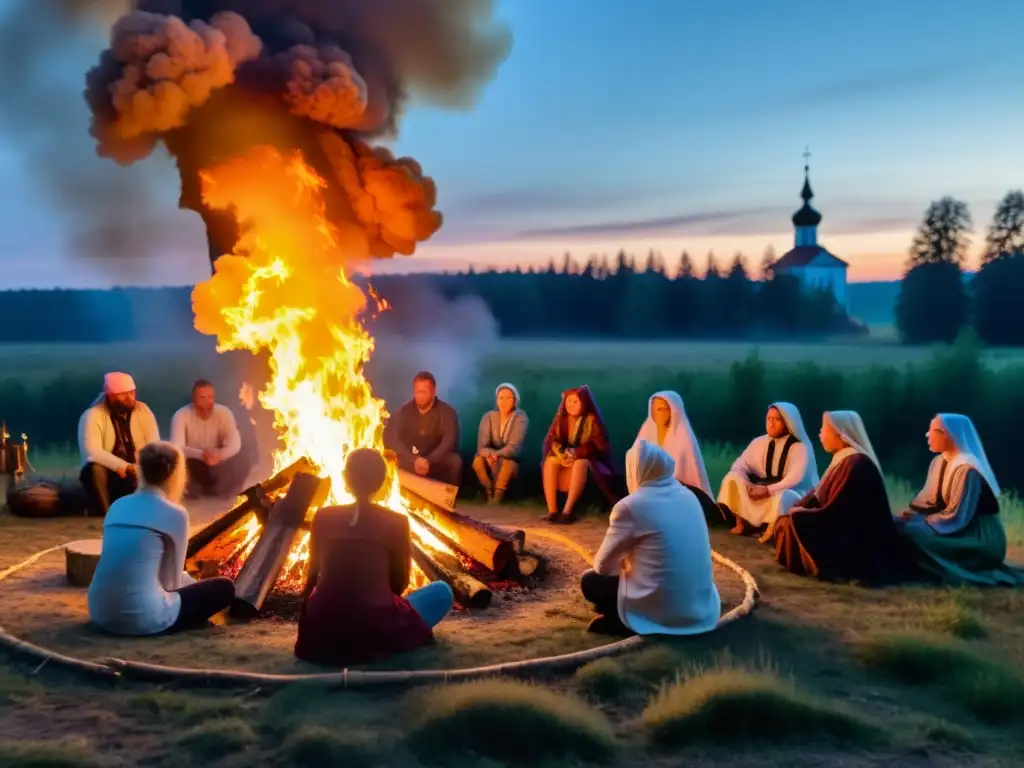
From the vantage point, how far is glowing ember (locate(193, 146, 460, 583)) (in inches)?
369

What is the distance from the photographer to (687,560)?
6277mm

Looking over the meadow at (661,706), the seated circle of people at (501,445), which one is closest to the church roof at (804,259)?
the seated circle of people at (501,445)

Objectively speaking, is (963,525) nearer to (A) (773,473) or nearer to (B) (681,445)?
(A) (773,473)

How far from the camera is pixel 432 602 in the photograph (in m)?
6.39

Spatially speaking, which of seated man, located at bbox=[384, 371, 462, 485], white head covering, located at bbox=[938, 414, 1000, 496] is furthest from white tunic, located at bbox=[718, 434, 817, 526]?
seated man, located at bbox=[384, 371, 462, 485]

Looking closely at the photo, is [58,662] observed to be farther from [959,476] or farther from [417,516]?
[959,476]

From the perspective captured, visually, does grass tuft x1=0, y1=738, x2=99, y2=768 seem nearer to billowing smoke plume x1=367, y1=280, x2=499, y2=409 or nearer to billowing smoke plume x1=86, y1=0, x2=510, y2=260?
billowing smoke plume x1=86, y1=0, x2=510, y2=260

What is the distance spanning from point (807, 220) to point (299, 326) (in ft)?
37.5

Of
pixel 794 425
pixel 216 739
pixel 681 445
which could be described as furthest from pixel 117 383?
pixel 794 425

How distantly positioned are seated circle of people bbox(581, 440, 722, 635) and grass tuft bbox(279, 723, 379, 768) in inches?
89.1

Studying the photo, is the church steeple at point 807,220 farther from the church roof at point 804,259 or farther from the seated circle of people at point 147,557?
the seated circle of people at point 147,557

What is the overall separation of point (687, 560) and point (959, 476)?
3209mm

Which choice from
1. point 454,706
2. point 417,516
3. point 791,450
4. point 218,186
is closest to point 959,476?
point 791,450

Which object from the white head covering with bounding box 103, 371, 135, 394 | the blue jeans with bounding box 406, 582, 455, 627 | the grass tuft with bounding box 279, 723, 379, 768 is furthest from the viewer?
the white head covering with bounding box 103, 371, 135, 394
